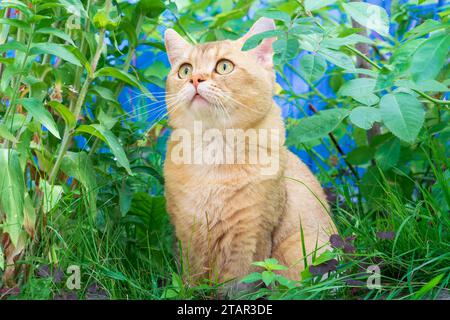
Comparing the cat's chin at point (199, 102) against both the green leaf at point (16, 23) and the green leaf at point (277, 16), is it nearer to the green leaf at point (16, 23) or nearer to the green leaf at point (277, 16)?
the green leaf at point (277, 16)

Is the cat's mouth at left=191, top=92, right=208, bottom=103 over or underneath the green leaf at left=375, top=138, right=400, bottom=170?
over

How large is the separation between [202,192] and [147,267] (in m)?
0.41

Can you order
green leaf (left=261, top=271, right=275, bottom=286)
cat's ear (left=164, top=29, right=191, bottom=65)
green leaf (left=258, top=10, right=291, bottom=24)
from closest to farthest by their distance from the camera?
green leaf (left=261, top=271, right=275, bottom=286) < green leaf (left=258, top=10, right=291, bottom=24) < cat's ear (left=164, top=29, right=191, bottom=65)

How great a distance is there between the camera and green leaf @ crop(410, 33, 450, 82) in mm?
1546

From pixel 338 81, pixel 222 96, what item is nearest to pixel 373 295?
pixel 222 96

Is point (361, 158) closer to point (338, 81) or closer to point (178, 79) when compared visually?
point (338, 81)

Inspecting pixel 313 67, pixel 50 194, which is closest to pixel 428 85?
pixel 313 67

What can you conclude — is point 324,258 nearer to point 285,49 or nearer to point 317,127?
point 317,127

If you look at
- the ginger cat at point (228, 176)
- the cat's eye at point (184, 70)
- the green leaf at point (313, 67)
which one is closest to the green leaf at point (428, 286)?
the ginger cat at point (228, 176)

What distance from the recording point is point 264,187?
2.08 metres

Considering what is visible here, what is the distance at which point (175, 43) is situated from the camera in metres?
2.29

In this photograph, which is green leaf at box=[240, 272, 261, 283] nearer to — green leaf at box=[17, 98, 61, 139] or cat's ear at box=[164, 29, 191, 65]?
green leaf at box=[17, 98, 61, 139]

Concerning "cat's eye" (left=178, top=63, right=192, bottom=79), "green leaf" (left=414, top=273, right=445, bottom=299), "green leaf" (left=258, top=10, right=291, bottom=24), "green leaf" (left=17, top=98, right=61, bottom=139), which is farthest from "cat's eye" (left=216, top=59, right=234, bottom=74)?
"green leaf" (left=414, top=273, right=445, bottom=299)

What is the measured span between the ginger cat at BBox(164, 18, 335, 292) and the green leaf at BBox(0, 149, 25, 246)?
19.6 inches
